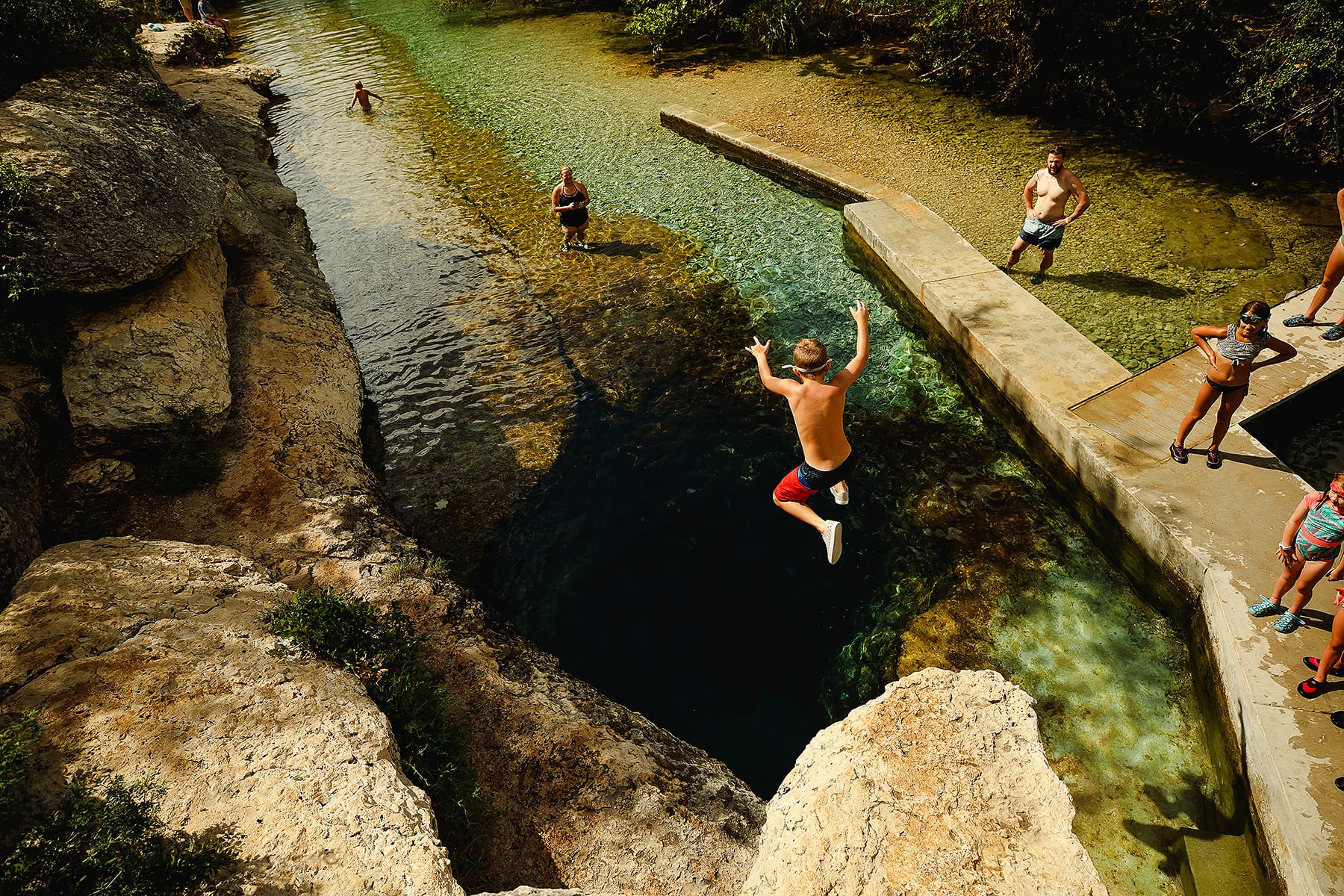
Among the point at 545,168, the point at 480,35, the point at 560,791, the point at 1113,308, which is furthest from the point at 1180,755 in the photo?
the point at 480,35

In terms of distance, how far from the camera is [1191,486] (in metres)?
5.39

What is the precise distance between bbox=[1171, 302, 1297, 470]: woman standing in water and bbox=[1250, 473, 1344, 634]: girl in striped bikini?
1264 mm

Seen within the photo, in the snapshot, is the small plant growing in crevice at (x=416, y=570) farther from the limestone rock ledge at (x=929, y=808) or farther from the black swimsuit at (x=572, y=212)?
the black swimsuit at (x=572, y=212)

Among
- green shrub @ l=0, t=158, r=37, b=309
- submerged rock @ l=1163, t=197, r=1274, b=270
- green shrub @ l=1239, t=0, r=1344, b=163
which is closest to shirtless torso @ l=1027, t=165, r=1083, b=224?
submerged rock @ l=1163, t=197, r=1274, b=270

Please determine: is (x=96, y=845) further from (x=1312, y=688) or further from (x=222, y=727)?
(x=1312, y=688)

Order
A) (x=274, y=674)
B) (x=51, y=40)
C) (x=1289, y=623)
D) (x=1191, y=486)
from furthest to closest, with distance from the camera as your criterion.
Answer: (x=51, y=40), (x=1191, y=486), (x=1289, y=623), (x=274, y=674)

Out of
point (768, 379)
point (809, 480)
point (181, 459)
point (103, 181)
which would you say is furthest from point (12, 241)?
point (809, 480)

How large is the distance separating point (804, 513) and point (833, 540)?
0.44 m

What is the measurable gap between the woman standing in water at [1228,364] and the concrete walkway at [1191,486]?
174 millimetres

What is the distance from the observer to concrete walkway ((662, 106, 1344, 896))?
3.75 meters

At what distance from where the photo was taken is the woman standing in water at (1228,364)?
5148mm

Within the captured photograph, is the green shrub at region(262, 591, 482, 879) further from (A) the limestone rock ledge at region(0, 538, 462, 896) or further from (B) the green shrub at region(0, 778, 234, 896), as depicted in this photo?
(B) the green shrub at region(0, 778, 234, 896)

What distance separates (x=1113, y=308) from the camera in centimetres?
776

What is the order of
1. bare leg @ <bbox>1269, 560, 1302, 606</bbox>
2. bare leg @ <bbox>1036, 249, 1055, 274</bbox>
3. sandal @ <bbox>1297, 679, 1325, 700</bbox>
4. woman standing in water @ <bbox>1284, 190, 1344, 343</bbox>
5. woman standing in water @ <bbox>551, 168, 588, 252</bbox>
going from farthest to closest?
woman standing in water @ <bbox>551, 168, 588, 252</bbox> < bare leg @ <bbox>1036, 249, 1055, 274</bbox> < woman standing in water @ <bbox>1284, 190, 1344, 343</bbox> < bare leg @ <bbox>1269, 560, 1302, 606</bbox> < sandal @ <bbox>1297, 679, 1325, 700</bbox>
